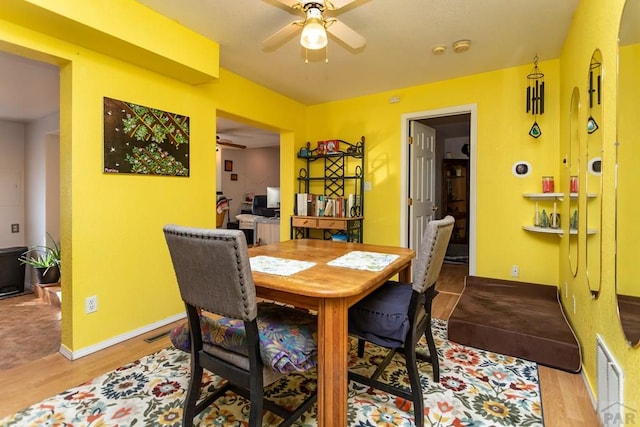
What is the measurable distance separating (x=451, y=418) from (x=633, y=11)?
180cm

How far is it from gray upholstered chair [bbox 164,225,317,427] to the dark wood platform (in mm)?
1411

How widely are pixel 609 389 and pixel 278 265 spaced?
150cm

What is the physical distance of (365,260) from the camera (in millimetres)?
1746

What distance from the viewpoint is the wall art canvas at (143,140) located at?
2.28 meters

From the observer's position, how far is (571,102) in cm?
234

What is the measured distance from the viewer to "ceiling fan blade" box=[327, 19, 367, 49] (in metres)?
1.89

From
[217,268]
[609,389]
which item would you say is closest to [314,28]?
[217,268]

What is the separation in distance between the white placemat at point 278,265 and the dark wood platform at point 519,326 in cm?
139

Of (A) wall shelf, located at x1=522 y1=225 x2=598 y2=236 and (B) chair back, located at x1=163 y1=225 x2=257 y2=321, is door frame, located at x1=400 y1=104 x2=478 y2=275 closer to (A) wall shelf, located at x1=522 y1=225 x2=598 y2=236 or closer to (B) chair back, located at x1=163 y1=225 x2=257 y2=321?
(A) wall shelf, located at x1=522 y1=225 x2=598 y2=236

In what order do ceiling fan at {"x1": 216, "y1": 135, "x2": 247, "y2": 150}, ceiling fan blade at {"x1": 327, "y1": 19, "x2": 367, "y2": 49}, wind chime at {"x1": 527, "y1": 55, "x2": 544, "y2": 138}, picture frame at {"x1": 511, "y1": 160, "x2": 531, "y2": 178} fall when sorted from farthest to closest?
ceiling fan at {"x1": 216, "y1": 135, "x2": 247, "y2": 150}
picture frame at {"x1": 511, "y1": 160, "x2": 531, "y2": 178}
wind chime at {"x1": 527, "y1": 55, "x2": 544, "y2": 138}
ceiling fan blade at {"x1": 327, "y1": 19, "x2": 367, "y2": 49}

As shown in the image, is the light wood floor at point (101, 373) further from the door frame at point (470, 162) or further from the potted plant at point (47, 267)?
the potted plant at point (47, 267)

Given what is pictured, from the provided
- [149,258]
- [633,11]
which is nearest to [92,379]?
[149,258]

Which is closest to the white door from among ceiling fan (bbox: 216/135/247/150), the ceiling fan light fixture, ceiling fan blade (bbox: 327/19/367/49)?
ceiling fan blade (bbox: 327/19/367/49)

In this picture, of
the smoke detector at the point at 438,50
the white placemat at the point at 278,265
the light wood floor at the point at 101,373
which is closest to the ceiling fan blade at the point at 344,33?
the smoke detector at the point at 438,50
